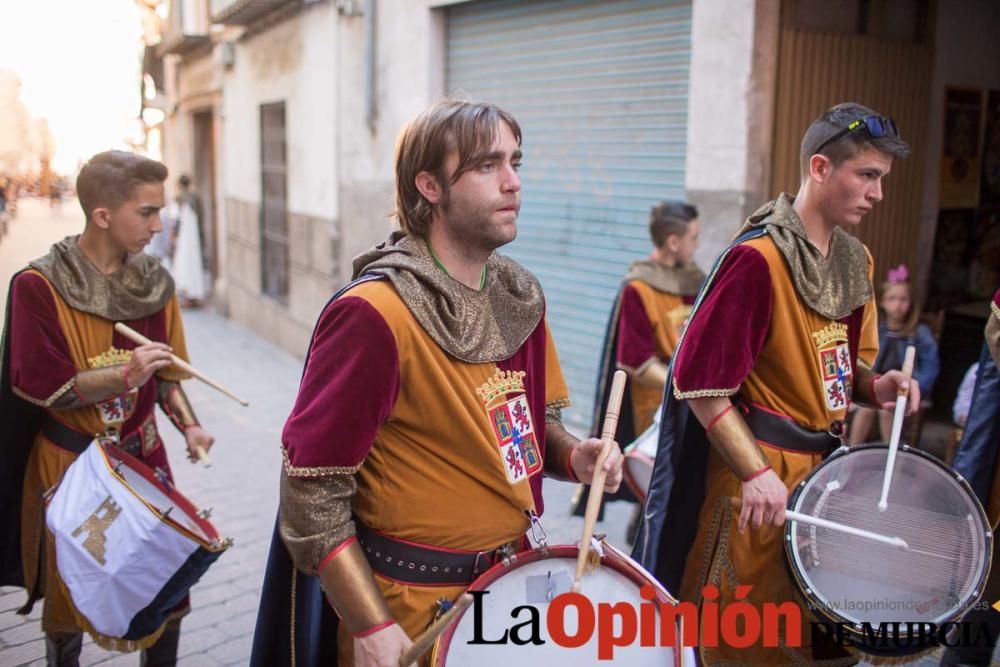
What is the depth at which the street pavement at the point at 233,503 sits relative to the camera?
3.92 metres

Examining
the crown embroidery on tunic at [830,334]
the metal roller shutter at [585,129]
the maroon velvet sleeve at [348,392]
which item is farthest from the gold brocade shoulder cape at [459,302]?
the metal roller shutter at [585,129]

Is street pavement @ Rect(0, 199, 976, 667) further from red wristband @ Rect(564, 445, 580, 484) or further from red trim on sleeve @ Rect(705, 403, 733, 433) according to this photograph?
red wristband @ Rect(564, 445, 580, 484)

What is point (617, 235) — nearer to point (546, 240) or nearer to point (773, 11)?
point (546, 240)

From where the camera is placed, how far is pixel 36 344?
9.98 ft

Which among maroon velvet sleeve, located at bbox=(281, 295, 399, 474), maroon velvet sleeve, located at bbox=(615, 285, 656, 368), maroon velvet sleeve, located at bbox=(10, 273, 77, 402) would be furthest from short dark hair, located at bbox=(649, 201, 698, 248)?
maroon velvet sleeve, located at bbox=(281, 295, 399, 474)

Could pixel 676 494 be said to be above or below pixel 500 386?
below

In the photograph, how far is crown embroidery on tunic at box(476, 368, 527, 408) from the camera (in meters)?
2.04

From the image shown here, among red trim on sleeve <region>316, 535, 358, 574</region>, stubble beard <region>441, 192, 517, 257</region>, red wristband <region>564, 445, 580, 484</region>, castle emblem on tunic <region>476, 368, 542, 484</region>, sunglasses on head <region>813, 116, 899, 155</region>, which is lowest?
red trim on sleeve <region>316, 535, 358, 574</region>

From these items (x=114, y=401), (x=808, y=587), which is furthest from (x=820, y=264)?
(x=114, y=401)

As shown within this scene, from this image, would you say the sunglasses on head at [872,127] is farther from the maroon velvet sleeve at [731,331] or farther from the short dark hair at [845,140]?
the maroon velvet sleeve at [731,331]

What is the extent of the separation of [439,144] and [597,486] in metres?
0.80

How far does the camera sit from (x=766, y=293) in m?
2.74

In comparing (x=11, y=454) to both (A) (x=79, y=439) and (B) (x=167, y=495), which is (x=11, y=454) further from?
(B) (x=167, y=495)

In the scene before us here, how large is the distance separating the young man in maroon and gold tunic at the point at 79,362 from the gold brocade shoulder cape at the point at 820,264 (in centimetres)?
200
